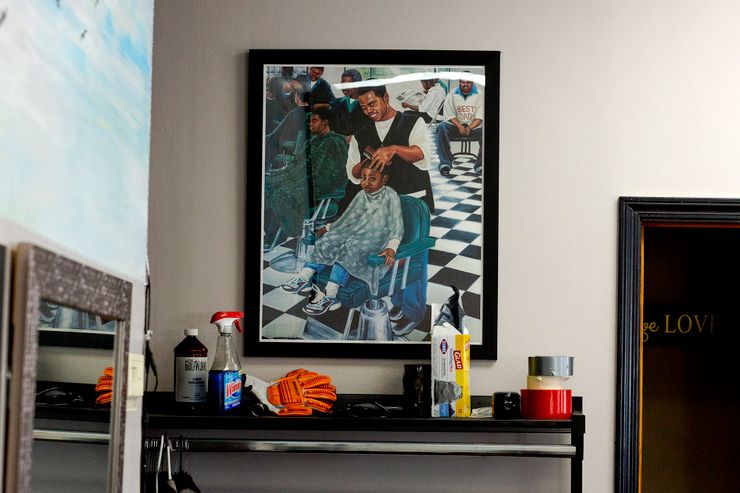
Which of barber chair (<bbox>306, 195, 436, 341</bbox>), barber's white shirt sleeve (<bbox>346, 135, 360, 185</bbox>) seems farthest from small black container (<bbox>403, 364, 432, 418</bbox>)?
barber's white shirt sleeve (<bbox>346, 135, 360, 185</bbox>)

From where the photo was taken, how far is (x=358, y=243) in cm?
251

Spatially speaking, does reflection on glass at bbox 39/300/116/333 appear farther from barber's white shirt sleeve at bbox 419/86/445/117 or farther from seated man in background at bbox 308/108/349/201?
barber's white shirt sleeve at bbox 419/86/445/117

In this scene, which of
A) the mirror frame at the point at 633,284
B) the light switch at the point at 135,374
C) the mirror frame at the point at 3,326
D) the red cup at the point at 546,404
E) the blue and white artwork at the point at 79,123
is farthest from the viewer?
the mirror frame at the point at 633,284

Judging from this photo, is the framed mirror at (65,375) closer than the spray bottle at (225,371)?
Yes

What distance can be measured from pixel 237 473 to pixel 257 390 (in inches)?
11.0

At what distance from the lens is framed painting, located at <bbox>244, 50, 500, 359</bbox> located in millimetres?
2498

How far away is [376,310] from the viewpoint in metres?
2.49

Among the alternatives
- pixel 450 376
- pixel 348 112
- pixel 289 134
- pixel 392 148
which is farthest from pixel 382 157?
pixel 450 376

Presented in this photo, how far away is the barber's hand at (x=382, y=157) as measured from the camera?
8.30 ft

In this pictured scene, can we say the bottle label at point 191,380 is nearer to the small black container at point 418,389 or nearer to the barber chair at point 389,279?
the barber chair at point 389,279

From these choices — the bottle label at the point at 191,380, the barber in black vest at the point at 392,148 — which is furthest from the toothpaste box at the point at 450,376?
the bottle label at the point at 191,380

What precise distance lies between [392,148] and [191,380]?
0.85 m

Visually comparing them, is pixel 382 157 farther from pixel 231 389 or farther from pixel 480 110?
pixel 231 389

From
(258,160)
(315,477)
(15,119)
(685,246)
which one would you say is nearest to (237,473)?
(315,477)
